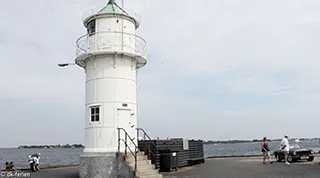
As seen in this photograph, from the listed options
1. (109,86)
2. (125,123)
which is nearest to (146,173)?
(125,123)

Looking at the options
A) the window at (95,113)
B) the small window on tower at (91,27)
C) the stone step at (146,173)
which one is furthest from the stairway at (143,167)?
the small window on tower at (91,27)

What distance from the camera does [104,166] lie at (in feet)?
51.9

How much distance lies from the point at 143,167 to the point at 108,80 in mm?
4287

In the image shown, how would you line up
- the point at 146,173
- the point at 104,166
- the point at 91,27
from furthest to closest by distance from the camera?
the point at 91,27, the point at 104,166, the point at 146,173

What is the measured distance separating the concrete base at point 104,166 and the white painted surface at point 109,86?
377 millimetres

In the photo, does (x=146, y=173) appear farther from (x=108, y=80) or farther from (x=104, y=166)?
(x=108, y=80)

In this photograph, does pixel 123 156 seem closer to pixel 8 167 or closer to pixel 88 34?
pixel 88 34

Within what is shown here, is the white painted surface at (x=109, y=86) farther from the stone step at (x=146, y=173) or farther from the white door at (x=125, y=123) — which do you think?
the stone step at (x=146, y=173)

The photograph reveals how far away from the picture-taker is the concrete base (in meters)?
15.7

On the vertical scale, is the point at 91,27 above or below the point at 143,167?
above

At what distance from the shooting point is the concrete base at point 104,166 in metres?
15.7

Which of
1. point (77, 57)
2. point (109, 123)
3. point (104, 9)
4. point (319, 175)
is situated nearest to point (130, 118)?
point (109, 123)

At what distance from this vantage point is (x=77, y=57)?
56.5 ft

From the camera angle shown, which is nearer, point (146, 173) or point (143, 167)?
point (146, 173)
